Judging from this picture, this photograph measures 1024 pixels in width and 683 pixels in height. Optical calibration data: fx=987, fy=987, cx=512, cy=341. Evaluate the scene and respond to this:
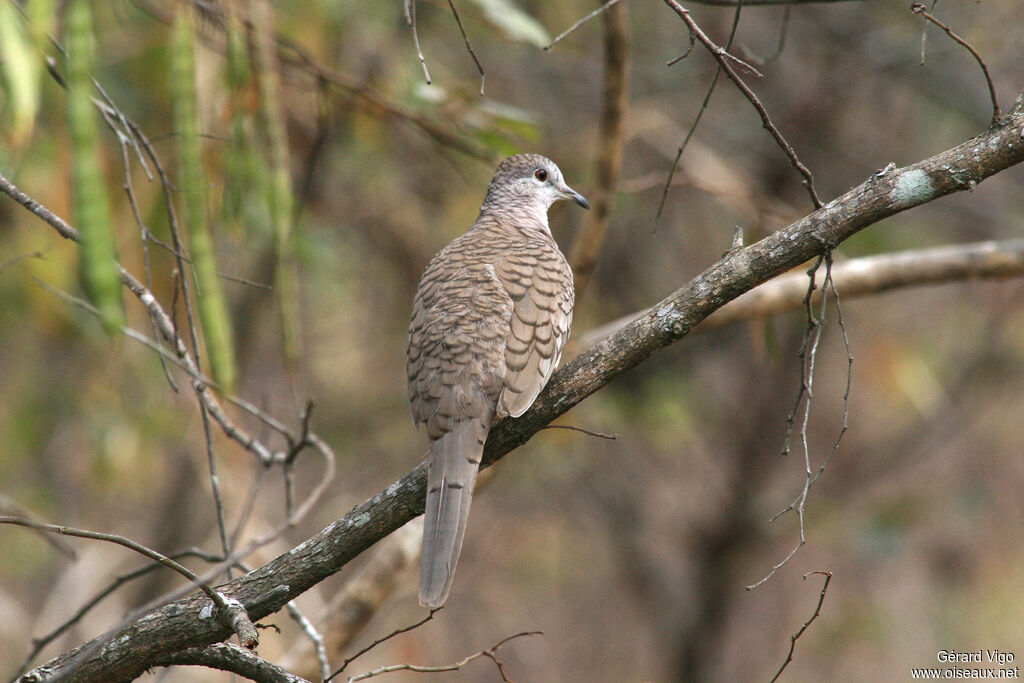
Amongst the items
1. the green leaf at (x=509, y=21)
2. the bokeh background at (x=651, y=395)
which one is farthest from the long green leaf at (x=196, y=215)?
the bokeh background at (x=651, y=395)

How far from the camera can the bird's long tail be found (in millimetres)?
2561

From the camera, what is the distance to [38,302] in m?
4.80

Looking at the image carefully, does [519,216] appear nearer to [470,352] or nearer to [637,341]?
[470,352]

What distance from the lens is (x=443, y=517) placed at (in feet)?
8.61

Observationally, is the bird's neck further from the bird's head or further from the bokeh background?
the bokeh background

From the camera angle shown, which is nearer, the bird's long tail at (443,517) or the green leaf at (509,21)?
the bird's long tail at (443,517)

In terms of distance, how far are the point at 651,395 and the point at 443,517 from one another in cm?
454

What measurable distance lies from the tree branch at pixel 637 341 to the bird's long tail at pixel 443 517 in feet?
0.38

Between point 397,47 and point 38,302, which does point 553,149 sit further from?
point 38,302

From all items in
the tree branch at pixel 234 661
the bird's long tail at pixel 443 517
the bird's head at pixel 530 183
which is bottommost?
the tree branch at pixel 234 661

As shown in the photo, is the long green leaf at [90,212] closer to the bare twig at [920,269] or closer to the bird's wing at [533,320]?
the bird's wing at [533,320]

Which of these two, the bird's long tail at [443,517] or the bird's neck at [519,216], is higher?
the bird's neck at [519,216]

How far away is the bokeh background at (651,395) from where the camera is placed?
6176mm

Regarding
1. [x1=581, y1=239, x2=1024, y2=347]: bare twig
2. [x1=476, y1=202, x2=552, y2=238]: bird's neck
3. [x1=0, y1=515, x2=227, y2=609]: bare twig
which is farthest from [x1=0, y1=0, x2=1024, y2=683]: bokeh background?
[x1=0, y1=515, x2=227, y2=609]: bare twig
